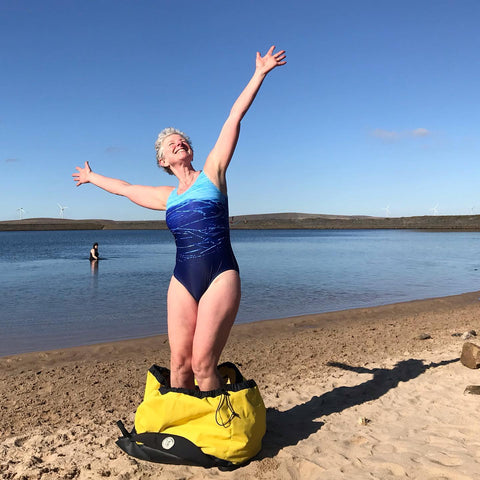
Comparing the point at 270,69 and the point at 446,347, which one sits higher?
the point at 270,69

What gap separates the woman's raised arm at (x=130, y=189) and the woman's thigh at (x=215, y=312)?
2.93 ft

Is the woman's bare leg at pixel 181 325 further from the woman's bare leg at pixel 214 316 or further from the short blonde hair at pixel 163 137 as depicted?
the short blonde hair at pixel 163 137

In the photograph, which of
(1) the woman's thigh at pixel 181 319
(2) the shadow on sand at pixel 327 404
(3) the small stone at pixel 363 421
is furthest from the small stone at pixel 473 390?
(1) the woman's thigh at pixel 181 319

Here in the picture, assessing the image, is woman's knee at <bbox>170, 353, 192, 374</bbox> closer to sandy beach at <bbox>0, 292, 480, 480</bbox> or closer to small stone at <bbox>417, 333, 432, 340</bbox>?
sandy beach at <bbox>0, 292, 480, 480</bbox>

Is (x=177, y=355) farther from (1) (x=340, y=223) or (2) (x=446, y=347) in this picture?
(1) (x=340, y=223)

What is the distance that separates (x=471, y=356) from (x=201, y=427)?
4.33 m

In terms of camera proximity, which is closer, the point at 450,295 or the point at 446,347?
the point at 446,347

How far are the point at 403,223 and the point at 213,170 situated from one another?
147 m

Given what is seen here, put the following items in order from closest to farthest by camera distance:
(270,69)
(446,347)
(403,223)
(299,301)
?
1. (270,69)
2. (446,347)
3. (299,301)
4. (403,223)

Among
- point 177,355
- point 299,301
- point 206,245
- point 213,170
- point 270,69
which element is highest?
point 270,69

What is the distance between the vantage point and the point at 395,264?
27.5 metres

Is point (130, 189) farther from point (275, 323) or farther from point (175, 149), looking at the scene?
point (275, 323)

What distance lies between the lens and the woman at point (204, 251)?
3.46 metres

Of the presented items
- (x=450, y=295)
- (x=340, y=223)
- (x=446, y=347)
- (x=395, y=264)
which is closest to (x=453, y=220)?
(x=340, y=223)
